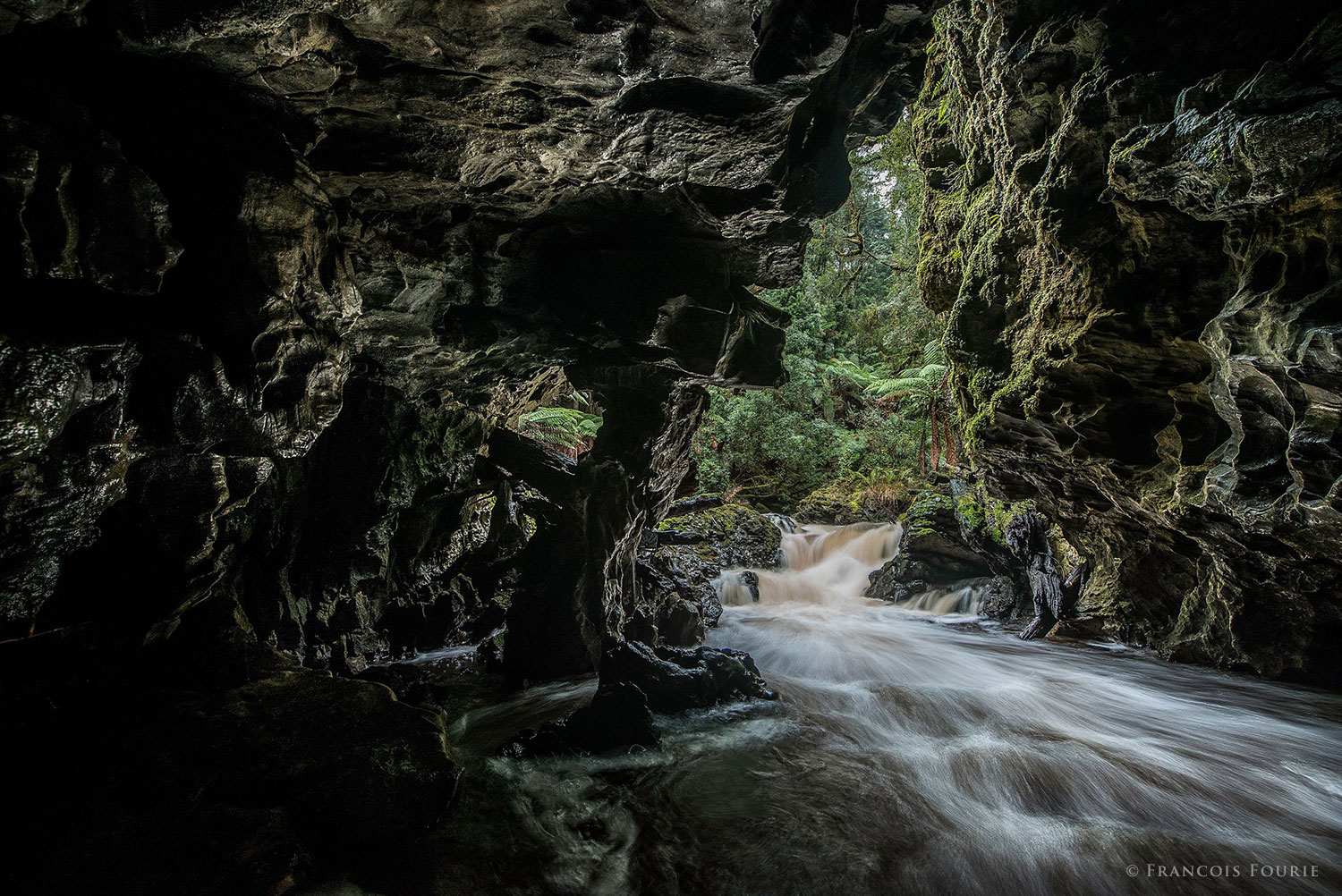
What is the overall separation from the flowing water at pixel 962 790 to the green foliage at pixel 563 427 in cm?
642

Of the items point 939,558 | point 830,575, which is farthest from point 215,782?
point 830,575

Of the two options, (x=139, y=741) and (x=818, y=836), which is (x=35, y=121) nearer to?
(x=139, y=741)

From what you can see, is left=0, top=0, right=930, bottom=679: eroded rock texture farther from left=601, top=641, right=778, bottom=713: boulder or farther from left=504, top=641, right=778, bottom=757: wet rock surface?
left=601, top=641, right=778, bottom=713: boulder

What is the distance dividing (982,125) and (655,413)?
4.92 meters

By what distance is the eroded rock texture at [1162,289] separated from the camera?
11.5 feet

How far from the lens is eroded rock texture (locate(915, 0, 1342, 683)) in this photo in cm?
350

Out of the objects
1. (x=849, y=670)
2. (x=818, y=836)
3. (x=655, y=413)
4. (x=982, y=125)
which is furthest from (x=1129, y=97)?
(x=849, y=670)

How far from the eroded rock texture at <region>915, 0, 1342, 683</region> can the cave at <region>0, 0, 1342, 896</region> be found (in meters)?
0.03

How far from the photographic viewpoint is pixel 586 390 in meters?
7.48

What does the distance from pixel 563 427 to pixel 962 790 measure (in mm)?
9433

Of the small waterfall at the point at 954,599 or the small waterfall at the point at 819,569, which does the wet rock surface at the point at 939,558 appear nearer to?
the small waterfall at the point at 954,599

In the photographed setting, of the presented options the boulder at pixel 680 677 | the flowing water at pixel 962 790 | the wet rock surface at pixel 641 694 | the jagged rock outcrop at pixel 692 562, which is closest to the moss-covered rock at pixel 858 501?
the jagged rock outcrop at pixel 692 562

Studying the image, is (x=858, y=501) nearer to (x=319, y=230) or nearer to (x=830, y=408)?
(x=830, y=408)

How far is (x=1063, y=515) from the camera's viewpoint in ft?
26.4
